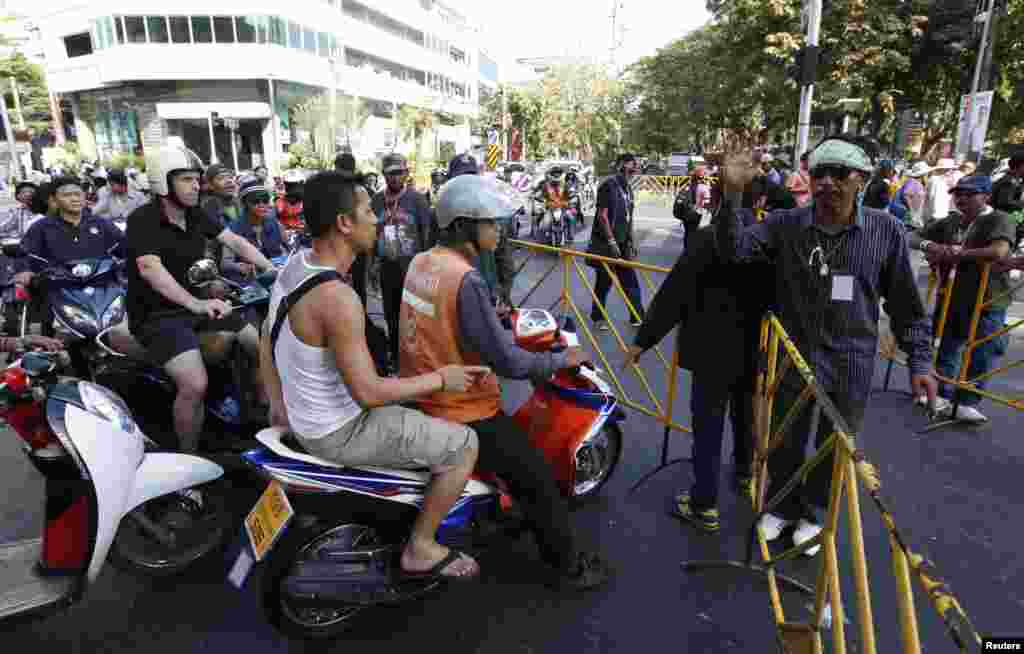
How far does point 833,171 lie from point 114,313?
4148mm

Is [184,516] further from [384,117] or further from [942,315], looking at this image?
[384,117]

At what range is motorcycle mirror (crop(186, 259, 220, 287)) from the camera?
328cm

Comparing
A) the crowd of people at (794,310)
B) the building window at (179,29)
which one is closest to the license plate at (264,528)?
the crowd of people at (794,310)

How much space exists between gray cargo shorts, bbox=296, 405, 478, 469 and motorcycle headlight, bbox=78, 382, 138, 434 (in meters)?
0.83

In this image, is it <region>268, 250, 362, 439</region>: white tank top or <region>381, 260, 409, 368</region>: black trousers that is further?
<region>381, 260, 409, 368</region>: black trousers

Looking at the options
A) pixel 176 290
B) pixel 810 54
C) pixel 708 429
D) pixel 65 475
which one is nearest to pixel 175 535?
pixel 65 475

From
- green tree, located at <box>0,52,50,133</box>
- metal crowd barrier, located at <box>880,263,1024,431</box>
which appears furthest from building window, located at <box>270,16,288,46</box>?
metal crowd barrier, located at <box>880,263,1024,431</box>

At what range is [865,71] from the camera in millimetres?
21875

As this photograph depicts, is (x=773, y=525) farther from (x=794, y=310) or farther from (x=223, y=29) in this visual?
(x=223, y=29)

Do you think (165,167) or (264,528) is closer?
(264,528)

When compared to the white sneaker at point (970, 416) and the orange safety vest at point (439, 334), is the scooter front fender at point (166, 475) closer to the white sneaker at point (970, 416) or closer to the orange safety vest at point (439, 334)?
the orange safety vest at point (439, 334)

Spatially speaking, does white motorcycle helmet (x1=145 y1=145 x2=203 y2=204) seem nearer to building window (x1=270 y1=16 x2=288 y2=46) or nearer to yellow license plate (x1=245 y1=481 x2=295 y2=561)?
yellow license plate (x1=245 y1=481 x2=295 y2=561)

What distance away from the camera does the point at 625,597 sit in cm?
281

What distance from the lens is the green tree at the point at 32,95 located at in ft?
141
